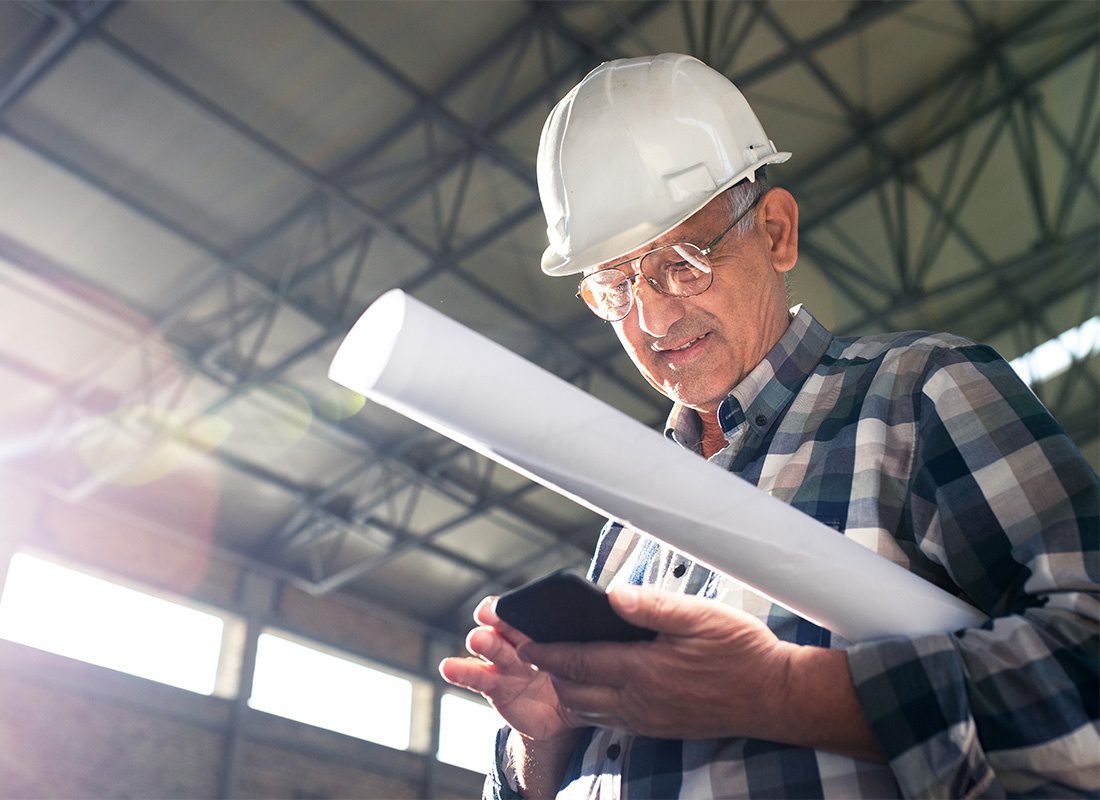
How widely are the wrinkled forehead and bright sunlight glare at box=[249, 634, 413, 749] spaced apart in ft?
37.1

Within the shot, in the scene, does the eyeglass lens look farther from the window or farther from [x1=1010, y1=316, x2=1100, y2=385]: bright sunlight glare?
the window

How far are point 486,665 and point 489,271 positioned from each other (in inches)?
318

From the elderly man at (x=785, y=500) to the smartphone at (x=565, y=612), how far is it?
2 centimetres

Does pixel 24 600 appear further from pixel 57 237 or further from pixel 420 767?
pixel 420 767

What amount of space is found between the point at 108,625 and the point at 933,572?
1117cm

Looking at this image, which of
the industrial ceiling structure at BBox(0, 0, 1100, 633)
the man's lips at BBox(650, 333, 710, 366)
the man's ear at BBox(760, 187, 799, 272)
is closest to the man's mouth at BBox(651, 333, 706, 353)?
the man's lips at BBox(650, 333, 710, 366)

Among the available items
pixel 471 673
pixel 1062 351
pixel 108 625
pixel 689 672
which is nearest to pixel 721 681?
pixel 689 672

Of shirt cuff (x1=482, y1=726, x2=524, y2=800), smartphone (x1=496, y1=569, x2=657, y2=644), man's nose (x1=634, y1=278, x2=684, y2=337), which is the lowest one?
smartphone (x1=496, y1=569, x2=657, y2=644)

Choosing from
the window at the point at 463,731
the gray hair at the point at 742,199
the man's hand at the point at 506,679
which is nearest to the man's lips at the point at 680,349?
the gray hair at the point at 742,199

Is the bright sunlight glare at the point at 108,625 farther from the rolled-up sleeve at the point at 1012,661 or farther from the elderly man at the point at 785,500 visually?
the rolled-up sleeve at the point at 1012,661

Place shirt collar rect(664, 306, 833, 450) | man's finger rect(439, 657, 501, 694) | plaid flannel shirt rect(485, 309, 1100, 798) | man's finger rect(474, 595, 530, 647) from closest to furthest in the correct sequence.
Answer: plaid flannel shirt rect(485, 309, 1100, 798)
man's finger rect(474, 595, 530, 647)
man's finger rect(439, 657, 501, 694)
shirt collar rect(664, 306, 833, 450)

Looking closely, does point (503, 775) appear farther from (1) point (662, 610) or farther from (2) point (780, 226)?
(2) point (780, 226)

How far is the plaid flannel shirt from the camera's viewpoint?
103 cm

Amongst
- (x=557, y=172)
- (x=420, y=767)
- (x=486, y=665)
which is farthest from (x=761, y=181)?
(x=420, y=767)
